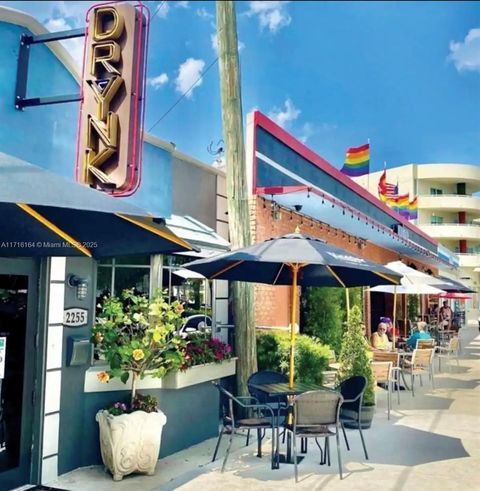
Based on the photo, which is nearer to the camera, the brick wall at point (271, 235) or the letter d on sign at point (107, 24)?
the letter d on sign at point (107, 24)

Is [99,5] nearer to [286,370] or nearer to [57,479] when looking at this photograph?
[57,479]

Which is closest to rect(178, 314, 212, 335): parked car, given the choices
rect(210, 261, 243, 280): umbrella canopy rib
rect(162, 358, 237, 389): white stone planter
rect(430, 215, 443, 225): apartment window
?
rect(162, 358, 237, 389): white stone planter

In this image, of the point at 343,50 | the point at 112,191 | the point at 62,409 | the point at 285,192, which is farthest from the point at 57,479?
the point at 285,192

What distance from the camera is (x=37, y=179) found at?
3523mm

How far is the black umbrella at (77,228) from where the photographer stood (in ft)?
12.1

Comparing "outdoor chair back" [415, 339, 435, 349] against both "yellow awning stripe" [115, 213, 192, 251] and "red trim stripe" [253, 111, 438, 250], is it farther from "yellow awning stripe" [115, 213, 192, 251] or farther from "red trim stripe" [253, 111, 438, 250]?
"yellow awning stripe" [115, 213, 192, 251]

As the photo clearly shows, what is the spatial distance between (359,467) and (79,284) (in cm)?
319

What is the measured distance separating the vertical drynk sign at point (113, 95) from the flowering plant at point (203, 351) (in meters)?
1.92

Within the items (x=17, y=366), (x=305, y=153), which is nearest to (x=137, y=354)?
(x=17, y=366)

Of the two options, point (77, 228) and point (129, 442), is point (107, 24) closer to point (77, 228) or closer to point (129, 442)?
point (77, 228)

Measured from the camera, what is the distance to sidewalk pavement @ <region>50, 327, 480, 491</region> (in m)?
4.91

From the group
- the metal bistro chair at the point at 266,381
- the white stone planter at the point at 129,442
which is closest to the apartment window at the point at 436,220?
the metal bistro chair at the point at 266,381

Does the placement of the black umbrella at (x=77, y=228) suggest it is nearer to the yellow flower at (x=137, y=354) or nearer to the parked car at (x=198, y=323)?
the yellow flower at (x=137, y=354)

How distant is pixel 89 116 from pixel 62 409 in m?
2.74
